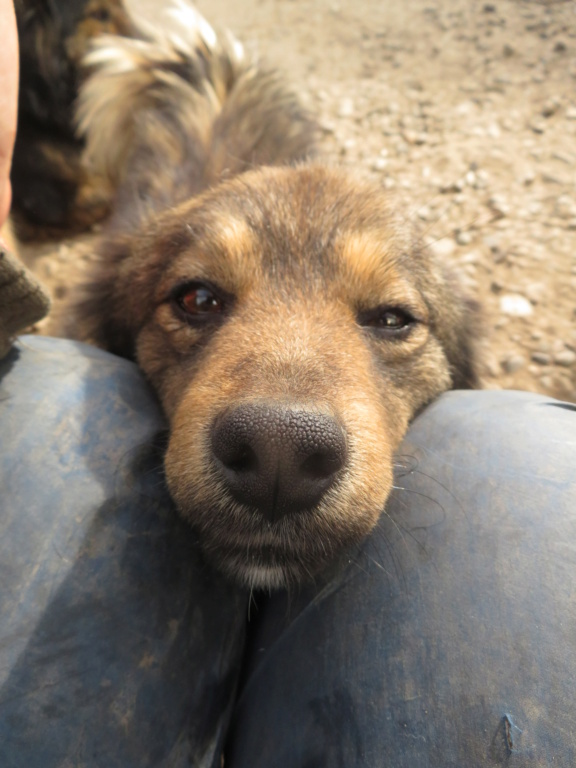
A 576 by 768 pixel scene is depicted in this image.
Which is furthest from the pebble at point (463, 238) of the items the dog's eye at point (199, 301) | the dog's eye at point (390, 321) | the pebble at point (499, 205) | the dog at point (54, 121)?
the dog at point (54, 121)

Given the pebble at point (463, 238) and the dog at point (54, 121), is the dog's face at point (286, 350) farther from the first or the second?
the dog at point (54, 121)

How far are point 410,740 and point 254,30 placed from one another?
30.4 ft

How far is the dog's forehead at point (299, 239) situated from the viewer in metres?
2.61

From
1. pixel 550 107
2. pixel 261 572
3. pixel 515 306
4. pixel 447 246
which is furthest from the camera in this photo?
pixel 550 107

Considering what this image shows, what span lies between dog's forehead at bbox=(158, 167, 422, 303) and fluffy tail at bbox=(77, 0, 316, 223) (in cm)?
140

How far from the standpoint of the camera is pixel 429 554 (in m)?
1.94

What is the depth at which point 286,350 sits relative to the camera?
2064 millimetres

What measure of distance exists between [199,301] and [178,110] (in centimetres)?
318

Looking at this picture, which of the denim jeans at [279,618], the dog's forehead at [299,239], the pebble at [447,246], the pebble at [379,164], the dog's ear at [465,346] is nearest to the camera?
the denim jeans at [279,618]

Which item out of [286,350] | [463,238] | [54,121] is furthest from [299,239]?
[54,121]

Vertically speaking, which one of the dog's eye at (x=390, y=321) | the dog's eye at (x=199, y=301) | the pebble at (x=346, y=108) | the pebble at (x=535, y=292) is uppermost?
the pebble at (x=346, y=108)

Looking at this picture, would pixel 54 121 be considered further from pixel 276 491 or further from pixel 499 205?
pixel 276 491

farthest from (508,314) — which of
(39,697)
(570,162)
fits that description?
(39,697)

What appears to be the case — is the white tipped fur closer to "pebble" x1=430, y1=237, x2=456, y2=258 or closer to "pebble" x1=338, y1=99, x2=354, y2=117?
"pebble" x1=338, y1=99, x2=354, y2=117
